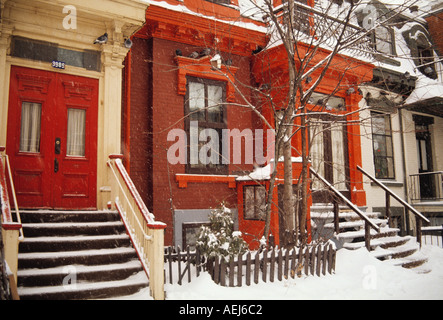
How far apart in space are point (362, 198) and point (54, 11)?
9500mm

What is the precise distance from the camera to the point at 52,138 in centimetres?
700

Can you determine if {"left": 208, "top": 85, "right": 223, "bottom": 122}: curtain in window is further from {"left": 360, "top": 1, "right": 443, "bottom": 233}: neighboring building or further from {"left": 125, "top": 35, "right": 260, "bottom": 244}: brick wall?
{"left": 360, "top": 1, "right": 443, "bottom": 233}: neighboring building

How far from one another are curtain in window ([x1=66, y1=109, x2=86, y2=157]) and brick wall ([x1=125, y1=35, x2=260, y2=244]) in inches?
48.1

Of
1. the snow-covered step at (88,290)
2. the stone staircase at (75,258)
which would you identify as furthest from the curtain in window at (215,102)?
the snow-covered step at (88,290)

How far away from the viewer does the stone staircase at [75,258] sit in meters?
5.16

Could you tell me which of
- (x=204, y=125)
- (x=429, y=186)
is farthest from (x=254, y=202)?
(x=429, y=186)

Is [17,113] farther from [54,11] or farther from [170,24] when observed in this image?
[170,24]

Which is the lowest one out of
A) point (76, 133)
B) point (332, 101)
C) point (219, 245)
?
point (219, 245)

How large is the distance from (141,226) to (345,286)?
369 centimetres

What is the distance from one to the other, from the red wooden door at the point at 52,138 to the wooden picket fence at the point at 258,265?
7.73 ft

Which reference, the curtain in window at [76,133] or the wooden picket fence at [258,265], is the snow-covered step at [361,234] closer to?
the wooden picket fence at [258,265]

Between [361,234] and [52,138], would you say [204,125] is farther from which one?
[361,234]
